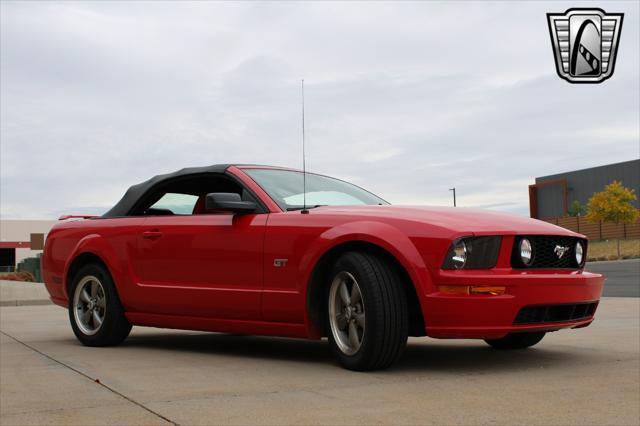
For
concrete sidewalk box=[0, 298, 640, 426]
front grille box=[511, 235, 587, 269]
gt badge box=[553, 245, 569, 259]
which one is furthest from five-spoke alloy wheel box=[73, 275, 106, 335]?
gt badge box=[553, 245, 569, 259]

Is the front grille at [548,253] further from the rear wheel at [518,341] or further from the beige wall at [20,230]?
the beige wall at [20,230]

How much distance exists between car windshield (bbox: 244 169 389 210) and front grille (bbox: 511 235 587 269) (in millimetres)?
1678

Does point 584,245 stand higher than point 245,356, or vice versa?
point 584,245

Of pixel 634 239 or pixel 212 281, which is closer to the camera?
pixel 212 281

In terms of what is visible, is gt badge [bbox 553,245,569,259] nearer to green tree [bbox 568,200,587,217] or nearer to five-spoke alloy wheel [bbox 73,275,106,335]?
five-spoke alloy wheel [bbox 73,275,106,335]

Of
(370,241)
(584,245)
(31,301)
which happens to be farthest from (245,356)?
(31,301)

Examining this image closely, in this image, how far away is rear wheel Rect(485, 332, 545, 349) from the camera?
648 centimetres

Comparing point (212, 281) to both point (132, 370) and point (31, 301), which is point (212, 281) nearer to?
point (132, 370)

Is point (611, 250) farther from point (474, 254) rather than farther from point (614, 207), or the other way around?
point (474, 254)

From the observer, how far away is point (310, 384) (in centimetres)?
485

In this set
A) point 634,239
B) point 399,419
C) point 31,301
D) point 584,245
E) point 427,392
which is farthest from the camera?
point 634,239

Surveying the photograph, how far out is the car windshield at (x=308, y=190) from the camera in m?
6.33

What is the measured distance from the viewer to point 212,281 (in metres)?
6.31

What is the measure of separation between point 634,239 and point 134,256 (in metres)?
67.7
